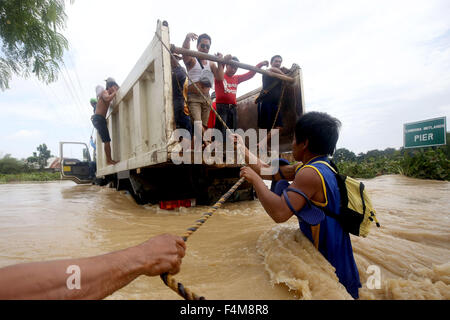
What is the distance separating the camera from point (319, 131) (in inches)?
56.7

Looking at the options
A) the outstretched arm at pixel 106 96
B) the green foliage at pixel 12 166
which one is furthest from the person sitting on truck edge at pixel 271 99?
the green foliage at pixel 12 166

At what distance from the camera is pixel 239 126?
18.1 feet

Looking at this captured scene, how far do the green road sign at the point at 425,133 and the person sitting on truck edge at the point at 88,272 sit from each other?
10.5 metres

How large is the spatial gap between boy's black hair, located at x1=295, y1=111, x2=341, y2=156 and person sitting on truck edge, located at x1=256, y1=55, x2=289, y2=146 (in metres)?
2.60

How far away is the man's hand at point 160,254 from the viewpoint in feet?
2.65

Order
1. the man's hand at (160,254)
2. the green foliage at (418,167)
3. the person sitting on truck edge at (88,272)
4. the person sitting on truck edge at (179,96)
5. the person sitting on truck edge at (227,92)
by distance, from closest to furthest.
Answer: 1. the person sitting on truck edge at (88,272)
2. the man's hand at (160,254)
3. the person sitting on truck edge at (179,96)
4. the person sitting on truck edge at (227,92)
5. the green foliage at (418,167)

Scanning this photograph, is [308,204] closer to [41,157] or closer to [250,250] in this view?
[250,250]

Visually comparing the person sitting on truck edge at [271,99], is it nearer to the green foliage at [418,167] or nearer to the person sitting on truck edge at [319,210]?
the person sitting on truck edge at [319,210]

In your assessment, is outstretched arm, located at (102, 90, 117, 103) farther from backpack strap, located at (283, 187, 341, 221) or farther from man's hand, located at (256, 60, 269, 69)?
backpack strap, located at (283, 187, 341, 221)

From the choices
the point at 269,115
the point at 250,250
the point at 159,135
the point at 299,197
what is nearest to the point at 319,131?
the point at 299,197

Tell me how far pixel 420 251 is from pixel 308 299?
140 centimetres

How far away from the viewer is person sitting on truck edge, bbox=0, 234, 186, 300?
0.55 meters
